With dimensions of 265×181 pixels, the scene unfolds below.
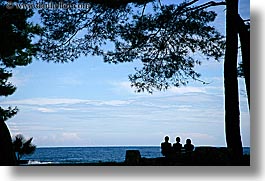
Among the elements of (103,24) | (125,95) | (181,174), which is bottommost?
(181,174)

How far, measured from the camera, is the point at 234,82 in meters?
2.77

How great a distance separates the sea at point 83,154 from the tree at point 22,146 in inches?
1.2

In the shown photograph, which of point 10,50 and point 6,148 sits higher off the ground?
point 10,50

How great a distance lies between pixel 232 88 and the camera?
9.09 feet

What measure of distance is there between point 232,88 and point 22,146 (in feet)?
4.10

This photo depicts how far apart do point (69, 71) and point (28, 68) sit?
9.4 inches

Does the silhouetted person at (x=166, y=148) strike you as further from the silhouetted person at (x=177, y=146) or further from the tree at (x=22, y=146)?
the tree at (x=22, y=146)

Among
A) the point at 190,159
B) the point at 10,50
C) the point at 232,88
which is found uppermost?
the point at 10,50

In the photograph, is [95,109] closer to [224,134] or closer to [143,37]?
[143,37]

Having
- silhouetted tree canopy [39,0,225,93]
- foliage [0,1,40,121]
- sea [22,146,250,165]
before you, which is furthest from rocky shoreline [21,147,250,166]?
foliage [0,1,40,121]

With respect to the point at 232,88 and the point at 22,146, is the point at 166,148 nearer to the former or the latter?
the point at 232,88

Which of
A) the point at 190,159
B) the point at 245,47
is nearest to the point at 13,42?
the point at 190,159

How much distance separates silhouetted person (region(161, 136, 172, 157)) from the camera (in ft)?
8.94

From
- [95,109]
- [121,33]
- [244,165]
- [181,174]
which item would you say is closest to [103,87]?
[95,109]
